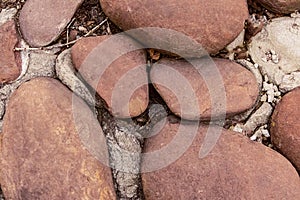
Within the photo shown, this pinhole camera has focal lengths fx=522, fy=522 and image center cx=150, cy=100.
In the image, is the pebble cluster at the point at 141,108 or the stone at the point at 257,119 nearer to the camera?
the pebble cluster at the point at 141,108

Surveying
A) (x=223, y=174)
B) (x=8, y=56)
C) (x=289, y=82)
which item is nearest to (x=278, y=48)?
(x=289, y=82)

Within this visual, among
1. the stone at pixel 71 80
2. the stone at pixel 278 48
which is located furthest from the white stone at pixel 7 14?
the stone at pixel 278 48

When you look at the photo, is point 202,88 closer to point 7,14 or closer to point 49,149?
point 49,149

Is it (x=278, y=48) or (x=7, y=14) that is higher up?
(x=7, y=14)

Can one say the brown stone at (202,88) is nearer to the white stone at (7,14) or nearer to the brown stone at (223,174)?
the brown stone at (223,174)

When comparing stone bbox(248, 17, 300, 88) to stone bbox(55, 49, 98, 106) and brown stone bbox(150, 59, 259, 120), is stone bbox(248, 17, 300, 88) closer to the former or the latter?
brown stone bbox(150, 59, 259, 120)

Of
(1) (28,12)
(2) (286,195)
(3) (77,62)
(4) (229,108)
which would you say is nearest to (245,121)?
(4) (229,108)

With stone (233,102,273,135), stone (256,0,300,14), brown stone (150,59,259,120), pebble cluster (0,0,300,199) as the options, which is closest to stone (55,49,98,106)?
pebble cluster (0,0,300,199)
